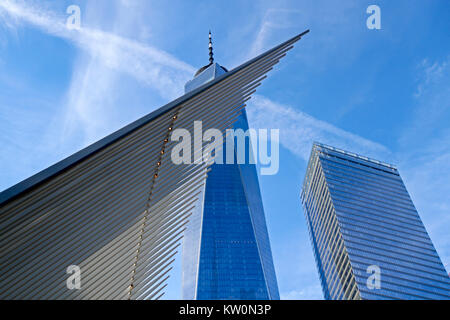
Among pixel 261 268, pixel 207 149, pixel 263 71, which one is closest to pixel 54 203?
pixel 207 149

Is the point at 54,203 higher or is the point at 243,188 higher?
the point at 243,188

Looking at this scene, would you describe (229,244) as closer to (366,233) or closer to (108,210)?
(366,233)

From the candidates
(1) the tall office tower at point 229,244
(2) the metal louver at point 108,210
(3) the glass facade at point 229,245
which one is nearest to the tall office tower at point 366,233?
(1) the tall office tower at point 229,244

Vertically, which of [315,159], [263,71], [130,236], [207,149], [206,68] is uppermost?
[206,68]

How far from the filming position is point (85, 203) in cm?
1170

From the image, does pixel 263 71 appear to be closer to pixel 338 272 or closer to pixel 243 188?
pixel 338 272

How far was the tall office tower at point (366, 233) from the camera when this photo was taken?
98312 mm

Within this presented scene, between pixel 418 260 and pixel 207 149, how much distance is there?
363 ft

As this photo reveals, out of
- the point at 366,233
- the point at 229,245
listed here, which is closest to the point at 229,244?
the point at 229,245

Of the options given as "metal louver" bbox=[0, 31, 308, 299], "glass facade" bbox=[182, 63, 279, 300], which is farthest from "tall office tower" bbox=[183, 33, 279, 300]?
"metal louver" bbox=[0, 31, 308, 299]

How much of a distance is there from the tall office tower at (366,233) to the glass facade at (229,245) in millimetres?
17503

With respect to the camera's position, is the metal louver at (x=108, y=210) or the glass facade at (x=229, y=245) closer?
the metal louver at (x=108, y=210)

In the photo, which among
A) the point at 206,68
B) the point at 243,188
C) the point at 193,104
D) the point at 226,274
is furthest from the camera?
the point at 206,68

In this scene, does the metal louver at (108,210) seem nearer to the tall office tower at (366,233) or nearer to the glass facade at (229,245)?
the tall office tower at (366,233)
